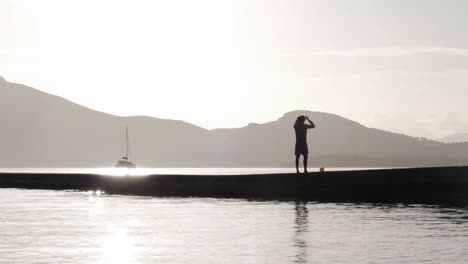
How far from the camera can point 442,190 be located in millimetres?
34562

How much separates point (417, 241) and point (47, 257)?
8.40 meters

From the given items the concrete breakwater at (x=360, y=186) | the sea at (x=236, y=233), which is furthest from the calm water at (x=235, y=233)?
the concrete breakwater at (x=360, y=186)

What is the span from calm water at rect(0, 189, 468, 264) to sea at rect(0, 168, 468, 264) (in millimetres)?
23

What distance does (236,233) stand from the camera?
2358 cm

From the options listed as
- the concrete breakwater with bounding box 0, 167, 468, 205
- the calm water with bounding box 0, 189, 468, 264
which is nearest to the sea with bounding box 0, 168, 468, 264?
the calm water with bounding box 0, 189, 468, 264

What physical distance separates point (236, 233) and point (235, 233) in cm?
3

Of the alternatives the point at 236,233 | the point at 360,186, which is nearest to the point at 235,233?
the point at 236,233

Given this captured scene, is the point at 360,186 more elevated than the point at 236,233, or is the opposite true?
the point at 360,186

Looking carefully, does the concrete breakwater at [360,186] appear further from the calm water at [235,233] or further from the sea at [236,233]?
the calm water at [235,233]

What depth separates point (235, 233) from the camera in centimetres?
2359

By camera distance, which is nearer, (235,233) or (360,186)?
(235,233)

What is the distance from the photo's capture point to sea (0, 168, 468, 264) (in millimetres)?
18547

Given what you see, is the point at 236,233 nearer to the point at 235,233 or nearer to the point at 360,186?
the point at 235,233

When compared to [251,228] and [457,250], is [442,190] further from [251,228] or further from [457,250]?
[457,250]
